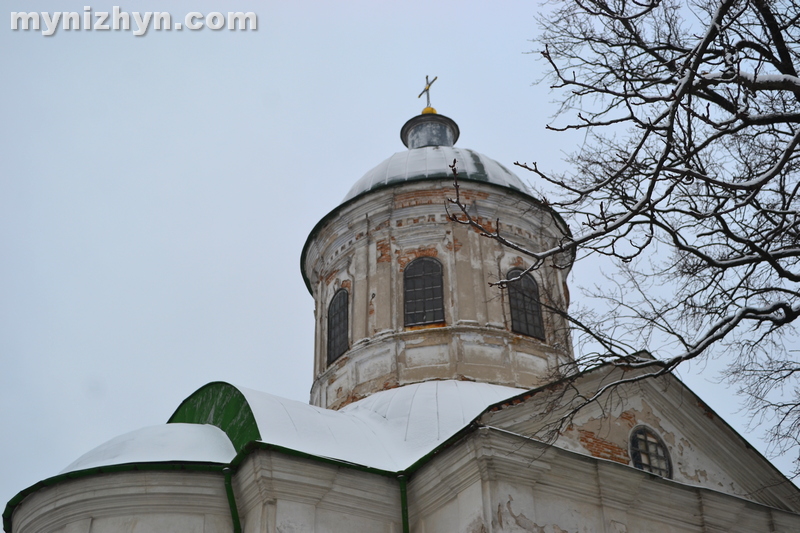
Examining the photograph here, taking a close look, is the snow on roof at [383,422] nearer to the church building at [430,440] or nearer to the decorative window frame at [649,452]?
the church building at [430,440]

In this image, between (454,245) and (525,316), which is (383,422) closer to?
(525,316)

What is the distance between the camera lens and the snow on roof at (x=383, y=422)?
9.52 metres

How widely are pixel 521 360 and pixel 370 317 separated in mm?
2362

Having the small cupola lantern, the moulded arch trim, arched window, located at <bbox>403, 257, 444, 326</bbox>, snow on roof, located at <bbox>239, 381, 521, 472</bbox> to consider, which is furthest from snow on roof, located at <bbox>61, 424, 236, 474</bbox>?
the small cupola lantern

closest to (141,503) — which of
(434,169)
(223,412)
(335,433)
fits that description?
(223,412)

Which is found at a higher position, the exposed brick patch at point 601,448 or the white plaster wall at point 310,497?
the exposed brick patch at point 601,448

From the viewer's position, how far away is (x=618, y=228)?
6422 mm

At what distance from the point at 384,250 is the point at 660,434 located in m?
5.11

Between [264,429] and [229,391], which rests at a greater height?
[229,391]

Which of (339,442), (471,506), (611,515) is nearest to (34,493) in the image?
(339,442)

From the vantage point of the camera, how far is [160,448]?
9.64 meters

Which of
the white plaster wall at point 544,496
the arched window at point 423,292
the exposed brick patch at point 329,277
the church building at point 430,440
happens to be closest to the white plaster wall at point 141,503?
the church building at point 430,440

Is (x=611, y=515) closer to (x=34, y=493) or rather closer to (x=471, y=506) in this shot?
(x=471, y=506)

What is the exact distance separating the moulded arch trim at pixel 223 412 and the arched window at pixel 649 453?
4437 mm
